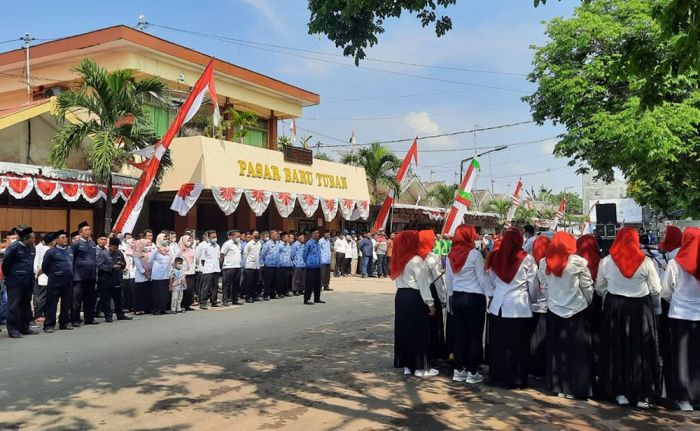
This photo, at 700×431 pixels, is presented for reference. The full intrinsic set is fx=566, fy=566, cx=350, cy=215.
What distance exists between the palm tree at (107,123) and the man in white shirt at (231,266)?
3.12 metres

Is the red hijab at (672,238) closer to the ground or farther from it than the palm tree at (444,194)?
closer to the ground

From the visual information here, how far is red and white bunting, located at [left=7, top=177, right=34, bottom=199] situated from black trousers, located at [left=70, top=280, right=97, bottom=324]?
13.0ft

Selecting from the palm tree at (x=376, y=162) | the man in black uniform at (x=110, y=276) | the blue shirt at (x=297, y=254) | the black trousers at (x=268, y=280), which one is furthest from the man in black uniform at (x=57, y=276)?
the palm tree at (x=376, y=162)

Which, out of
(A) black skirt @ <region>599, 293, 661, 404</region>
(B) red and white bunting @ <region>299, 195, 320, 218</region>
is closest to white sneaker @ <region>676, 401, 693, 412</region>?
(A) black skirt @ <region>599, 293, 661, 404</region>

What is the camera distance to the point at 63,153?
13.4m

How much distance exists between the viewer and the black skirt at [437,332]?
7.14 meters

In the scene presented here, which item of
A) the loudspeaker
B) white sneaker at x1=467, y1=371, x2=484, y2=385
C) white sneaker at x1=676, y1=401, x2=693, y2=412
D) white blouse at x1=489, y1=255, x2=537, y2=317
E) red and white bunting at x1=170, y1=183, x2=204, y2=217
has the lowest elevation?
white sneaker at x1=676, y1=401, x2=693, y2=412

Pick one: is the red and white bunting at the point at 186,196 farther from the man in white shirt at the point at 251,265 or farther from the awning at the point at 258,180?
the man in white shirt at the point at 251,265

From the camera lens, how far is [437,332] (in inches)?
286

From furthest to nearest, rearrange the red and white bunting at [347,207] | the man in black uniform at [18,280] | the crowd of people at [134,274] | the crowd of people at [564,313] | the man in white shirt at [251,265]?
the red and white bunting at [347,207] < the man in white shirt at [251,265] < the crowd of people at [134,274] < the man in black uniform at [18,280] < the crowd of people at [564,313]

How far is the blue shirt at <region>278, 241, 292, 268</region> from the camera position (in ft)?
47.6

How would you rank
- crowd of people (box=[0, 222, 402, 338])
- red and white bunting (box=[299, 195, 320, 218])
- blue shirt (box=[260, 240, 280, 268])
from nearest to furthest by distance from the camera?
crowd of people (box=[0, 222, 402, 338])
blue shirt (box=[260, 240, 280, 268])
red and white bunting (box=[299, 195, 320, 218])

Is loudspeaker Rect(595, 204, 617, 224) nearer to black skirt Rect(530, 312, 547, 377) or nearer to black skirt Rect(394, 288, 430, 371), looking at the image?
black skirt Rect(530, 312, 547, 377)

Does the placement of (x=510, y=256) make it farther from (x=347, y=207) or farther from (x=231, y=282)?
(x=347, y=207)
